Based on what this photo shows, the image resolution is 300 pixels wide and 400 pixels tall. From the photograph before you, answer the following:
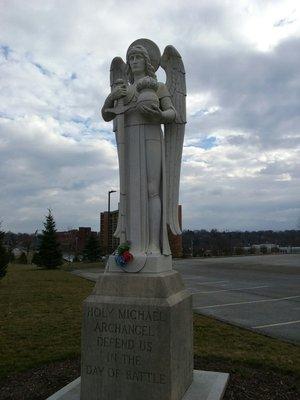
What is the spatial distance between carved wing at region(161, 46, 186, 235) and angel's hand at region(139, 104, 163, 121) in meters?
0.45

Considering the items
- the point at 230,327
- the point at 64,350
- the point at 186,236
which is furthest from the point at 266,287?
the point at 186,236

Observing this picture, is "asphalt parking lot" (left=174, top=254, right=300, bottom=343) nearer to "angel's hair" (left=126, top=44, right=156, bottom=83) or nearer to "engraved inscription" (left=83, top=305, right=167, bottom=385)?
"engraved inscription" (left=83, top=305, right=167, bottom=385)

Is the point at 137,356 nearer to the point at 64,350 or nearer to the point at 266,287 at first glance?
the point at 64,350

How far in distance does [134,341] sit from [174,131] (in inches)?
101

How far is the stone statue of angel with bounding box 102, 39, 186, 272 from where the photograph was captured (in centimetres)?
498

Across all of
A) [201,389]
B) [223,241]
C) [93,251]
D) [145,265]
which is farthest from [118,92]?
[223,241]

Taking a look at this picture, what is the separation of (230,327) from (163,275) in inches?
189

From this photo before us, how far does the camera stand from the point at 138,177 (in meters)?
5.04

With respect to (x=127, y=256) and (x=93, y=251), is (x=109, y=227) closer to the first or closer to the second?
(x=93, y=251)

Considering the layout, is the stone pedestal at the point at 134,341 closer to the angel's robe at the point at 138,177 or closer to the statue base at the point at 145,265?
the statue base at the point at 145,265

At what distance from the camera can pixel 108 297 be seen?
A: 461 cm

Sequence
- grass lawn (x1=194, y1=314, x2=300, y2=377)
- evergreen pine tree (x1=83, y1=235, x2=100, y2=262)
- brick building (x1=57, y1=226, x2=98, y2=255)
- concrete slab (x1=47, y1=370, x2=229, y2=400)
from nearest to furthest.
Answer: concrete slab (x1=47, y1=370, x2=229, y2=400), grass lawn (x1=194, y1=314, x2=300, y2=377), evergreen pine tree (x1=83, y1=235, x2=100, y2=262), brick building (x1=57, y1=226, x2=98, y2=255)

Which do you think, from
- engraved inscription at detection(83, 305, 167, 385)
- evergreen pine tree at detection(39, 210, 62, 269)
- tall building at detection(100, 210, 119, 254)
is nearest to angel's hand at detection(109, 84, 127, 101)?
engraved inscription at detection(83, 305, 167, 385)

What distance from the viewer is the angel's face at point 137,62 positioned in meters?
5.21
